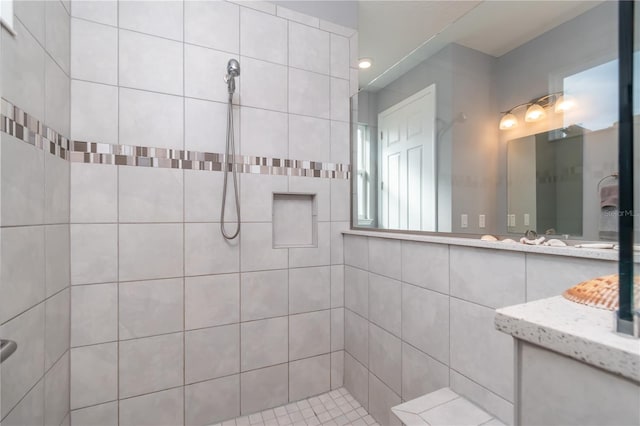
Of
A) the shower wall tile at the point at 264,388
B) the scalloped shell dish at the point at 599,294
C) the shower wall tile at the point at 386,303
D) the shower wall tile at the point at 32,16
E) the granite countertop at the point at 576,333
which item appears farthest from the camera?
the shower wall tile at the point at 264,388

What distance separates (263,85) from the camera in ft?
5.70

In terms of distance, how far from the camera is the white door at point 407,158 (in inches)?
67.5

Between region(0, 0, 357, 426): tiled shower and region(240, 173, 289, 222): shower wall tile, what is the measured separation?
0.01m

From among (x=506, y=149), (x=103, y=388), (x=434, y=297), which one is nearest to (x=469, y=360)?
(x=434, y=297)

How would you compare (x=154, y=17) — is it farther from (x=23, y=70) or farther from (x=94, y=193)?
(x=94, y=193)

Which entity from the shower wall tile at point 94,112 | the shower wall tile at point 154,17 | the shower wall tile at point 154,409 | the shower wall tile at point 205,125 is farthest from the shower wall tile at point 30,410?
the shower wall tile at point 154,17

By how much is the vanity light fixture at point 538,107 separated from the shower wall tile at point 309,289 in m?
1.37

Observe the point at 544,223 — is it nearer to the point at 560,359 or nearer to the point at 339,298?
the point at 560,359

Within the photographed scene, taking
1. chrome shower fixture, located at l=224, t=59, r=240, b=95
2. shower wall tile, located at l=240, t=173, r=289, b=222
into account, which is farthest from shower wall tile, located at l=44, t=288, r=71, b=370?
chrome shower fixture, located at l=224, t=59, r=240, b=95

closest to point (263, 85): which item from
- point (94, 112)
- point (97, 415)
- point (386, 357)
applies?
point (94, 112)

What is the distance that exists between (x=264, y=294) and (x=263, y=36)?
166 cm

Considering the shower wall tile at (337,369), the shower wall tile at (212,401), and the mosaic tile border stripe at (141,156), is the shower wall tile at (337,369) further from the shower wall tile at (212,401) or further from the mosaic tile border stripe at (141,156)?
the mosaic tile border stripe at (141,156)

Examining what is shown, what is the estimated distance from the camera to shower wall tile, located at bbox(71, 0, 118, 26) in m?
1.34

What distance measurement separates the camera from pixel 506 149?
4.74ft
